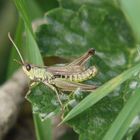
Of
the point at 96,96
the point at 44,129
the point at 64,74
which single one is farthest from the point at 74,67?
the point at 96,96

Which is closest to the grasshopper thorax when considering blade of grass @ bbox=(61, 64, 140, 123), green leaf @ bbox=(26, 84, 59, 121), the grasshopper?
the grasshopper

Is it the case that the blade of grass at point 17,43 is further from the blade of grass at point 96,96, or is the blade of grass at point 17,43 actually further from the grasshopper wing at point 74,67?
the blade of grass at point 96,96

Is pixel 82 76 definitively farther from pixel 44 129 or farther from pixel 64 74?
pixel 44 129

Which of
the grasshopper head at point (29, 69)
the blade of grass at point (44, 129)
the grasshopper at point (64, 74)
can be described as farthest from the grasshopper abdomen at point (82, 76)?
the blade of grass at point (44, 129)

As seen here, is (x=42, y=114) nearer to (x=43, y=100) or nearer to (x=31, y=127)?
(x=43, y=100)

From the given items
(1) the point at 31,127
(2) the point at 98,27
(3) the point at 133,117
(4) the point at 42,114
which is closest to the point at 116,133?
(3) the point at 133,117

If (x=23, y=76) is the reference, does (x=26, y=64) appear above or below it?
above
